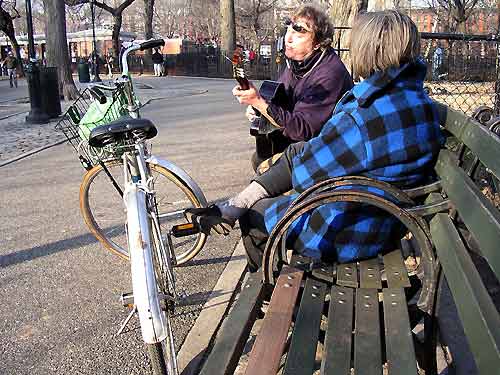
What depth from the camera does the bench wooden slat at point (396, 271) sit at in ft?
8.50

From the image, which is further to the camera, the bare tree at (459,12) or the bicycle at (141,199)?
the bare tree at (459,12)

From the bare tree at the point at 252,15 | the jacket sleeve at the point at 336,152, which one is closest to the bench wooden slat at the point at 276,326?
the jacket sleeve at the point at 336,152

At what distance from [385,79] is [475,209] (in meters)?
0.87

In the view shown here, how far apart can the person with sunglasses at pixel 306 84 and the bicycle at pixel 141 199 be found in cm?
65

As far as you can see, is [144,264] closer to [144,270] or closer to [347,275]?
[144,270]

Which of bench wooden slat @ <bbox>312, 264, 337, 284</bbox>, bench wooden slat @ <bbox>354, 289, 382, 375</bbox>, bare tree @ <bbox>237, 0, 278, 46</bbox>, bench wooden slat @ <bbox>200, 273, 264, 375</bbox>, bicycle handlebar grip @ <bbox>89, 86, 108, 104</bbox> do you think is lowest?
bench wooden slat @ <bbox>354, 289, 382, 375</bbox>

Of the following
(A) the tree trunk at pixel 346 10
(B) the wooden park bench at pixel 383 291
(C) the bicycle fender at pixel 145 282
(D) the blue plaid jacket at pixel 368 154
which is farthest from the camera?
(A) the tree trunk at pixel 346 10

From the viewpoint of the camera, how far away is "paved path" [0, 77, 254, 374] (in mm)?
3145

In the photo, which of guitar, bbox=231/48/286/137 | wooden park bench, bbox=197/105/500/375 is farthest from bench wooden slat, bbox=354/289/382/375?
guitar, bbox=231/48/286/137

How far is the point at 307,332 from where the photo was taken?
222cm

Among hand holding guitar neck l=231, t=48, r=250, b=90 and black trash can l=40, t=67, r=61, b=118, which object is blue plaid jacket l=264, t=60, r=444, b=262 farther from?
black trash can l=40, t=67, r=61, b=118

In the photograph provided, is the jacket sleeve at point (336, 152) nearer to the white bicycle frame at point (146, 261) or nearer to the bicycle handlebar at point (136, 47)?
the white bicycle frame at point (146, 261)

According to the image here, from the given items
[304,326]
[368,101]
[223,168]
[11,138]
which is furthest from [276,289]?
[11,138]

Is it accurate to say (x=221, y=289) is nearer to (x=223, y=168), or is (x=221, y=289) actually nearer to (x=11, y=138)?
(x=223, y=168)
